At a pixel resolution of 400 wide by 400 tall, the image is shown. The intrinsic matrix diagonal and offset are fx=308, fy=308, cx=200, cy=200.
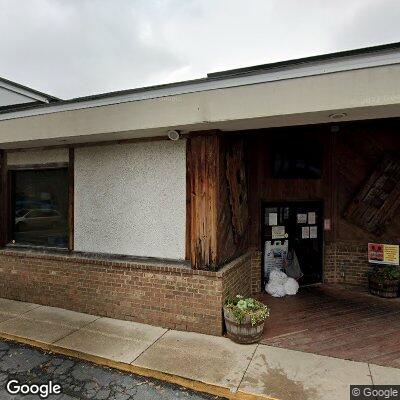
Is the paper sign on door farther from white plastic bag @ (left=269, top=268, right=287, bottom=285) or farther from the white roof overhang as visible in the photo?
the white roof overhang

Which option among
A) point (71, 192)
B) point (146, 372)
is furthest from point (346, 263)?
point (71, 192)

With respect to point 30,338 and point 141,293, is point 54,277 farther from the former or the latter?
point 141,293

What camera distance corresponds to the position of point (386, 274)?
6578mm

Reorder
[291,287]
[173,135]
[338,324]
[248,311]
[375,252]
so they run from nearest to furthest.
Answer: [248,311] → [173,135] → [338,324] → [291,287] → [375,252]

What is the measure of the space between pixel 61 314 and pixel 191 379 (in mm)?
3248

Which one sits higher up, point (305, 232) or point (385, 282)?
point (305, 232)

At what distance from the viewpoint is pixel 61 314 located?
5.84 metres

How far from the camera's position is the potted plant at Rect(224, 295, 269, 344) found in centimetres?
456

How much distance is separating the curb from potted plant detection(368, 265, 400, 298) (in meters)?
4.38

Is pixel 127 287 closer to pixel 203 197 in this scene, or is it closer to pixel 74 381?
pixel 74 381

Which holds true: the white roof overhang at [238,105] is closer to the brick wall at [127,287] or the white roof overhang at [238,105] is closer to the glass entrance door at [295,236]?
the brick wall at [127,287]

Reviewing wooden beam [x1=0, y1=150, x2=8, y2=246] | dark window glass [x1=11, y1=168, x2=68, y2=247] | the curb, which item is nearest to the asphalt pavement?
the curb

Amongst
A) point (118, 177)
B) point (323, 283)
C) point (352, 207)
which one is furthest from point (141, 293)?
point (352, 207)

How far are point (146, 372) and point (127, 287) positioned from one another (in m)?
1.75
